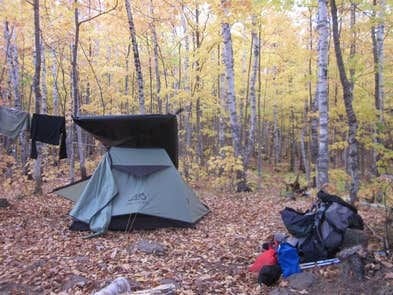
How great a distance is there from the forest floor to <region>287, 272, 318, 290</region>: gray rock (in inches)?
2.8

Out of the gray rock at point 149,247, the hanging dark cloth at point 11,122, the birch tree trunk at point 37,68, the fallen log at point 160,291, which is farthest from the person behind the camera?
the birch tree trunk at point 37,68

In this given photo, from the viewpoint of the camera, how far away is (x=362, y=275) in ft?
13.0

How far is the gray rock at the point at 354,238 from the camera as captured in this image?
4641 mm

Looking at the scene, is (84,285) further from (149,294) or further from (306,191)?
(306,191)

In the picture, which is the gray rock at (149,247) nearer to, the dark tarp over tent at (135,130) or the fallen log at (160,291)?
the fallen log at (160,291)

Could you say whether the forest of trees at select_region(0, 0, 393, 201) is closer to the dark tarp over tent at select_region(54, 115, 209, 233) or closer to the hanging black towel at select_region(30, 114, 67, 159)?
the hanging black towel at select_region(30, 114, 67, 159)

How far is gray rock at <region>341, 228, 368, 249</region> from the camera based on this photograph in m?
4.64

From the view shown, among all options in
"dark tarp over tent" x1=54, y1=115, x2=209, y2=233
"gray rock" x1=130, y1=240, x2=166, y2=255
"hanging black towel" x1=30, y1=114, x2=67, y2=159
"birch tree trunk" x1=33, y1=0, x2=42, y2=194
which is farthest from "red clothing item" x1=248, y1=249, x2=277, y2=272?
"birch tree trunk" x1=33, y1=0, x2=42, y2=194

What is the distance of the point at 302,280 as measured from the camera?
4.13 metres

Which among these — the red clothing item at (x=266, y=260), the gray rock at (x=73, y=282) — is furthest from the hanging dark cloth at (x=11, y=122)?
the red clothing item at (x=266, y=260)

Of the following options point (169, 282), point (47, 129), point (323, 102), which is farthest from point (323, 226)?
point (47, 129)

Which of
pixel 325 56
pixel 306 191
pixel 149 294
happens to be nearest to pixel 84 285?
pixel 149 294

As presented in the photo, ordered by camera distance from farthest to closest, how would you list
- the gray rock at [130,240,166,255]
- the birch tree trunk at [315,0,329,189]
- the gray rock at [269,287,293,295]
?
the birch tree trunk at [315,0,329,189] → the gray rock at [130,240,166,255] → the gray rock at [269,287,293,295]

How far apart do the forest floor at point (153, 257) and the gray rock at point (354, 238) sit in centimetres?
11
